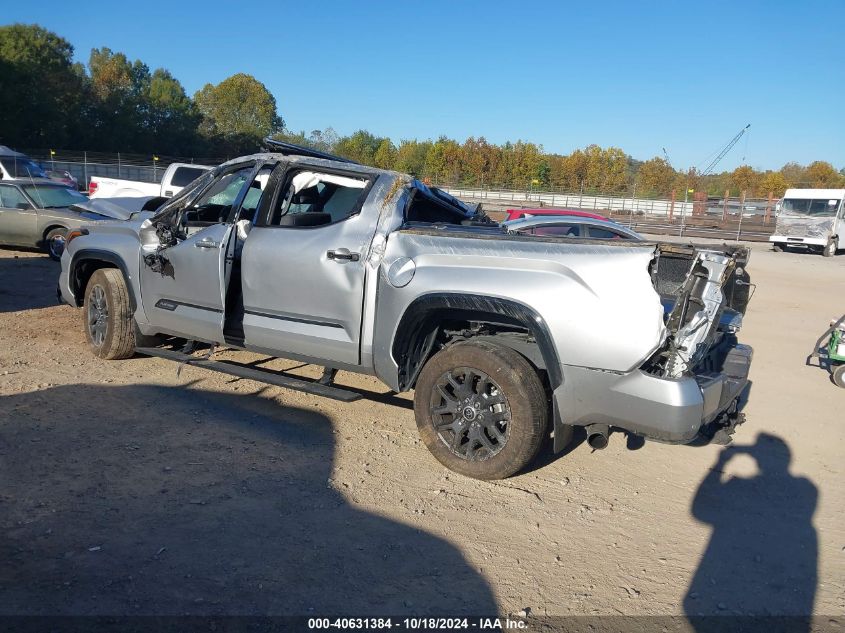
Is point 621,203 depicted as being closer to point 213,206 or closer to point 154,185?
point 154,185

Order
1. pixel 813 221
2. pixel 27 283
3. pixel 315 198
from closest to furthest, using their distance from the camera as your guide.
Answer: pixel 315 198 < pixel 27 283 < pixel 813 221

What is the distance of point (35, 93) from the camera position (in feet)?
175

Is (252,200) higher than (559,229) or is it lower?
higher

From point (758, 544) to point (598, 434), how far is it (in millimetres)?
1028

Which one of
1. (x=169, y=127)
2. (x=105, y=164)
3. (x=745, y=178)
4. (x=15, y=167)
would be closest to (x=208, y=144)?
(x=169, y=127)

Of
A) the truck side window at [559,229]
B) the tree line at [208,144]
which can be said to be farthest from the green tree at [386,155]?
the truck side window at [559,229]

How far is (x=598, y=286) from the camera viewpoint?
390cm

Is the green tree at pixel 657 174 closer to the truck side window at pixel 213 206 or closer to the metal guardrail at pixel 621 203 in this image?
the metal guardrail at pixel 621 203

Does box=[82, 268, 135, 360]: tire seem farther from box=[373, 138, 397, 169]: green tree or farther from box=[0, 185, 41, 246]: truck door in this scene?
box=[373, 138, 397, 169]: green tree

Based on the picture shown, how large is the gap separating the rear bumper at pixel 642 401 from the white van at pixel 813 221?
24.2 metres

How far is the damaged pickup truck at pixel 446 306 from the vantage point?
3883mm

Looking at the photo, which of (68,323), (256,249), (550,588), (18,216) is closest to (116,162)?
(18,216)

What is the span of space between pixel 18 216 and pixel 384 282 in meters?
11.4

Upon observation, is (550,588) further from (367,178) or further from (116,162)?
(116,162)
